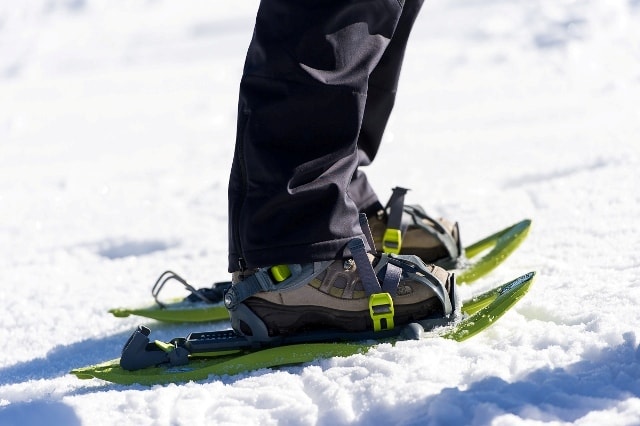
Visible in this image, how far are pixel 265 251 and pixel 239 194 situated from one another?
139mm

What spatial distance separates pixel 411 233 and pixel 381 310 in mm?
737

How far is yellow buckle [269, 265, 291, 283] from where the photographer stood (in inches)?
78.2

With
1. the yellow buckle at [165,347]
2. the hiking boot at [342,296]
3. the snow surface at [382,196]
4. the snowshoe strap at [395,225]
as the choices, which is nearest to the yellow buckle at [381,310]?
the hiking boot at [342,296]

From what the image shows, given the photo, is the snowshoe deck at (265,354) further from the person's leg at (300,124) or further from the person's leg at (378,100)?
the person's leg at (378,100)

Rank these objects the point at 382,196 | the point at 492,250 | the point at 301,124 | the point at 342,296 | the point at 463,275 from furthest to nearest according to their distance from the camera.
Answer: the point at 382,196 < the point at 492,250 < the point at 463,275 < the point at 342,296 < the point at 301,124

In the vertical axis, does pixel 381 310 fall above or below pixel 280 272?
below

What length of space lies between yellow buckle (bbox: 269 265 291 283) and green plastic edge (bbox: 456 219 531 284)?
0.83 metres

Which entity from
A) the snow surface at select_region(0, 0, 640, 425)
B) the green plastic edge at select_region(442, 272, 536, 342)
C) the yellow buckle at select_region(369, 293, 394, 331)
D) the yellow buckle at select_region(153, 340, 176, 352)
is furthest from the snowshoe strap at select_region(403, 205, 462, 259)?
the yellow buckle at select_region(153, 340, 176, 352)

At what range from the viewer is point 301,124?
6.24ft

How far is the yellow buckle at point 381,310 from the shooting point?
6.55 ft

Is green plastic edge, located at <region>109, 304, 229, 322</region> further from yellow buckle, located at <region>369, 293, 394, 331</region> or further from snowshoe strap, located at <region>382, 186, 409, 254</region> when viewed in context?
yellow buckle, located at <region>369, 293, 394, 331</region>

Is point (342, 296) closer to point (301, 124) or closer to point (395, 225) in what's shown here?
point (301, 124)

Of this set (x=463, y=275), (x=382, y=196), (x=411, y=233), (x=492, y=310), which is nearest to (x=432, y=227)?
(x=411, y=233)

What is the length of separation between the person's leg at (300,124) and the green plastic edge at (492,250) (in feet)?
2.69
